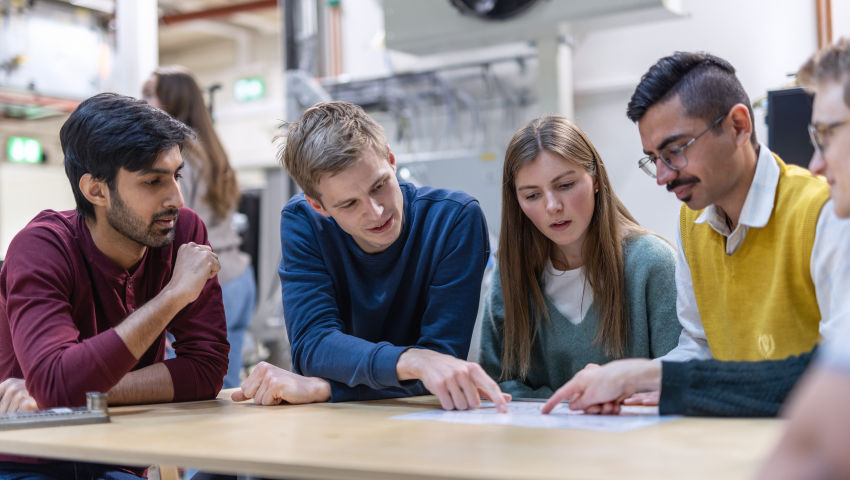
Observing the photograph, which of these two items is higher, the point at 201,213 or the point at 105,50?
the point at 105,50

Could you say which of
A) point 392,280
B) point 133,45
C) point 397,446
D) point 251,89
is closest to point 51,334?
point 392,280

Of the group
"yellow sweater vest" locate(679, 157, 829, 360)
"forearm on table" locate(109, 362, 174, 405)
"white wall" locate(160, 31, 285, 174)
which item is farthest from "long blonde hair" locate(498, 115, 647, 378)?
"white wall" locate(160, 31, 285, 174)

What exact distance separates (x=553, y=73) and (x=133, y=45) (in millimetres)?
1854

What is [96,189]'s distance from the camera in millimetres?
1882

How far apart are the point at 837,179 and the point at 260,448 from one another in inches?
32.1

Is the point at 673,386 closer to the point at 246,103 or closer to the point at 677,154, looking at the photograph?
the point at 677,154

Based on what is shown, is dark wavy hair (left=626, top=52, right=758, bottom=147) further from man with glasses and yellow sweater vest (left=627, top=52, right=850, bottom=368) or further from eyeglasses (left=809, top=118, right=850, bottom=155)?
eyeglasses (left=809, top=118, right=850, bottom=155)

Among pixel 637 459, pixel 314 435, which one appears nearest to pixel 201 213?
pixel 314 435

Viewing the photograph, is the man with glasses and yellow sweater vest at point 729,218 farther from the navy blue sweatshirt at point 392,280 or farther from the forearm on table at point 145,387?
the forearm on table at point 145,387

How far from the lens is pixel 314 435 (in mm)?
1252

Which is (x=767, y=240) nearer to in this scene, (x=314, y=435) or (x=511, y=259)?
(x=511, y=259)

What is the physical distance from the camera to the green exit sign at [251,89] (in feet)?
31.6

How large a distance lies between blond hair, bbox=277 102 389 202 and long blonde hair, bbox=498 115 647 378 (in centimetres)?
36

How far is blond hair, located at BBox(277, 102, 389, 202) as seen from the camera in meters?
1.81
